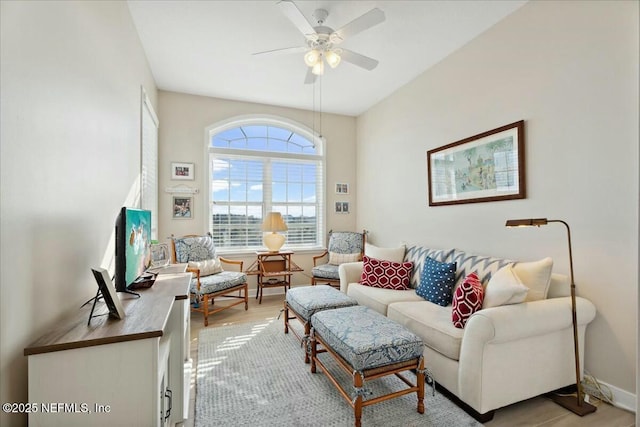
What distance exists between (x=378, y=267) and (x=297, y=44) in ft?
8.19

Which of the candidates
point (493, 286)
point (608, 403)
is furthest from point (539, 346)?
point (608, 403)

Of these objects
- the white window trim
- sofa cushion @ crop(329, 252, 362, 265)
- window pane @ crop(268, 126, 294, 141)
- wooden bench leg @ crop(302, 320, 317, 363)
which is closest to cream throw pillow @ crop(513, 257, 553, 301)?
wooden bench leg @ crop(302, 320, 317, 363)

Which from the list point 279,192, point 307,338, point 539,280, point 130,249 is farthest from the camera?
point 279,192

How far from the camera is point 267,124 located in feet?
15.5

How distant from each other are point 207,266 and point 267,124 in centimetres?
240

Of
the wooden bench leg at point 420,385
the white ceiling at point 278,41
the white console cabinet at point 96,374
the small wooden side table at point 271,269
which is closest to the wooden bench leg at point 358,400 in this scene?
the wooden bench leg at point 420,385

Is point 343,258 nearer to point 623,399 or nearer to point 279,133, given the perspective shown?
point 279,133

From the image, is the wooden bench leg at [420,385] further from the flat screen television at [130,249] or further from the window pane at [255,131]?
the window pane at [255,131]

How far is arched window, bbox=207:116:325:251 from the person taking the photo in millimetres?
4453

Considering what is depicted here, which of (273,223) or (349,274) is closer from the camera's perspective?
(349,274)

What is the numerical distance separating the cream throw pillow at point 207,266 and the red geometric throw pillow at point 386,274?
6.23ft

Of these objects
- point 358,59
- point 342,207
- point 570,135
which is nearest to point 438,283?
point 570,135

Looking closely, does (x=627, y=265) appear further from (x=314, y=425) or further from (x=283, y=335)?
(x=283, y=335)

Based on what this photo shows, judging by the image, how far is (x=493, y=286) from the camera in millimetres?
2043
